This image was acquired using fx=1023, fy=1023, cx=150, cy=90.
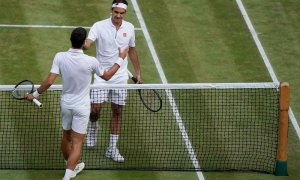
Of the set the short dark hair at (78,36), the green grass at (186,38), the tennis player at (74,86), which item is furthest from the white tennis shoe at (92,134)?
the green grass at (186,38)

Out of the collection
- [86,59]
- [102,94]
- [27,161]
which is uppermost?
[86,59]

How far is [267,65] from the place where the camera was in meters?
20.5

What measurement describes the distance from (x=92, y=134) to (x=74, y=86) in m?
1.93

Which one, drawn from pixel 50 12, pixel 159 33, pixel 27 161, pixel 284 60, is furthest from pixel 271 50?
pixel 27 161

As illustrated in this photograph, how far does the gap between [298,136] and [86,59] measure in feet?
15.2

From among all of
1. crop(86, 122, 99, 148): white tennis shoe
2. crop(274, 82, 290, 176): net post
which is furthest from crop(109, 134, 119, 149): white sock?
crop(274, 82, 290, 176): net post

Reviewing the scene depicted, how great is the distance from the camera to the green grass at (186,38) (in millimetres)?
19906

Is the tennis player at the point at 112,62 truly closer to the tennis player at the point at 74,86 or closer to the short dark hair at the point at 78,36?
the tennis player at the point at 74,86

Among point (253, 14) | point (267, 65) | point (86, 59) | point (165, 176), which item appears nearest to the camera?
point (86, 59)

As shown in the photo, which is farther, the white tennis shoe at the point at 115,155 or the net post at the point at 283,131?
the white tennis shoe at the point at 115,155

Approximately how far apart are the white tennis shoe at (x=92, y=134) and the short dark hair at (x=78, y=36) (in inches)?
89.2

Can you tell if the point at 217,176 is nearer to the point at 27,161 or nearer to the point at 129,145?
the point at 129,145

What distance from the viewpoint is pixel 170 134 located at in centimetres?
1772

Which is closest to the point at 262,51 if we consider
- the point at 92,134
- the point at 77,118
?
the point at 92,134
